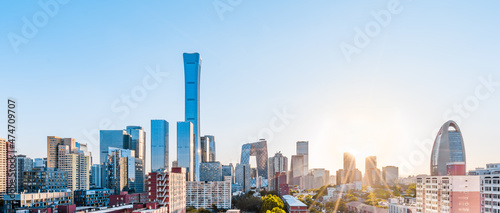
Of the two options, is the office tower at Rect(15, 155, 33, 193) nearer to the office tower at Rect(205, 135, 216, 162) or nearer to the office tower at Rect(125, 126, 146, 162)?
the office tower at Rect(125, 126, 146, 162)

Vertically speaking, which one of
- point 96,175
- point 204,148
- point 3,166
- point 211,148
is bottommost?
point 96,175

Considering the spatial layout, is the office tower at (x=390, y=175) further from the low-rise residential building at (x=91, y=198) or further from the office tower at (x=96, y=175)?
the low-rise residential building at (x=91, y=198)

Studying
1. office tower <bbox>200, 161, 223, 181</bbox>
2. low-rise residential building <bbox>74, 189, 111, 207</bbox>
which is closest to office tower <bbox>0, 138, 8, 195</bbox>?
low-rise residential building <bbox>74, 189, 111, 207</bbox>

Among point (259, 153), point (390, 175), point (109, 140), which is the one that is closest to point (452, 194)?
point (390, 175)

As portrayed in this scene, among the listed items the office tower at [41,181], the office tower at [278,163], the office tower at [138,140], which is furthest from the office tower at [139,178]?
the office tower at [278,163]

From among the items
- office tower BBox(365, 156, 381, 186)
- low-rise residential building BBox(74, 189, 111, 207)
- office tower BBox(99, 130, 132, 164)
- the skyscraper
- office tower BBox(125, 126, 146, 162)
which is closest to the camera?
low-rise residential building BBox(74, 189, 111, 207)

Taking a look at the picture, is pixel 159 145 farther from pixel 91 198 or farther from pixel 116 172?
pixel 91 198

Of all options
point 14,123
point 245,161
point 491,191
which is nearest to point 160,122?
point 245,161

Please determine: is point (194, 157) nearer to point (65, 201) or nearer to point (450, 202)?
point (65, 201)
